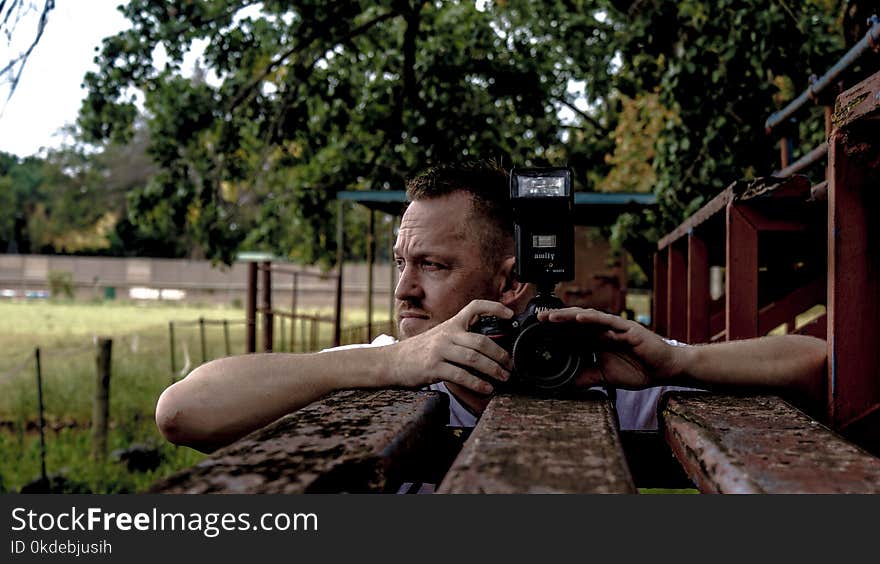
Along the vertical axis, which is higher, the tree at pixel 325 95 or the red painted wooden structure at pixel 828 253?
the tree at pixel 325 95

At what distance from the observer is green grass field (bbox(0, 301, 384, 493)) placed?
8.57 m

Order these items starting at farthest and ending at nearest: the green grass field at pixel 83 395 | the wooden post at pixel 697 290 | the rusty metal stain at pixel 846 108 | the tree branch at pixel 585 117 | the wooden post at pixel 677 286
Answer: the tree branch at pixel 585 117 → the green grass field at pixel 83 395 → the wooden post at pixel 677 286 → the wooden post at pixel 697 290 → the rusty metal stain at pixel 846 108

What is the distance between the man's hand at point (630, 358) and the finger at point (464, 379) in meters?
0.18

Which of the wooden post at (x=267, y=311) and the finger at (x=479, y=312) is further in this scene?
the wooden post at (x=267, y=311)

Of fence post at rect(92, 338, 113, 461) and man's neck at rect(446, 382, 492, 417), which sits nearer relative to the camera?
man's neck at rect(446, 382, 492, 417)

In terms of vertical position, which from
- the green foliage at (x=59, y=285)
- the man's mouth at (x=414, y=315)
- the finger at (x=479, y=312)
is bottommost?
the green foliage at (x=59, y=285)

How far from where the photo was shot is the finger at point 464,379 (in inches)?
57.0

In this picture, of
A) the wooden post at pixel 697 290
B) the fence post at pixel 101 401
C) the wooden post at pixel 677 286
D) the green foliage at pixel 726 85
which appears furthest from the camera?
the fence post at pixel 101 401

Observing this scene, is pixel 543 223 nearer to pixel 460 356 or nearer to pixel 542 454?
pixel 460 356

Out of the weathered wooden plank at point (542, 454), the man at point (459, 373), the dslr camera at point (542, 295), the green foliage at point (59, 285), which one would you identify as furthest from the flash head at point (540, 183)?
the green foliage at point (59, 285)

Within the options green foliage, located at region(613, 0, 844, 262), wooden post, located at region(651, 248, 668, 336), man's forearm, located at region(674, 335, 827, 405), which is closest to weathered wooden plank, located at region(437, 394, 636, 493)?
man's forearm, located at region(674, 335, 827, 405)

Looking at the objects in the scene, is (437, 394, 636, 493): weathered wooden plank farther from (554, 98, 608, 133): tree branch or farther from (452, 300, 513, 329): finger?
(554, 98, 608, 133): tree branch

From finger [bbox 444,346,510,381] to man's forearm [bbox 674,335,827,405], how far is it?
1.23 ft

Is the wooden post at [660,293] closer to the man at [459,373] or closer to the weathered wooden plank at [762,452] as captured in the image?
the man at [459,373]
